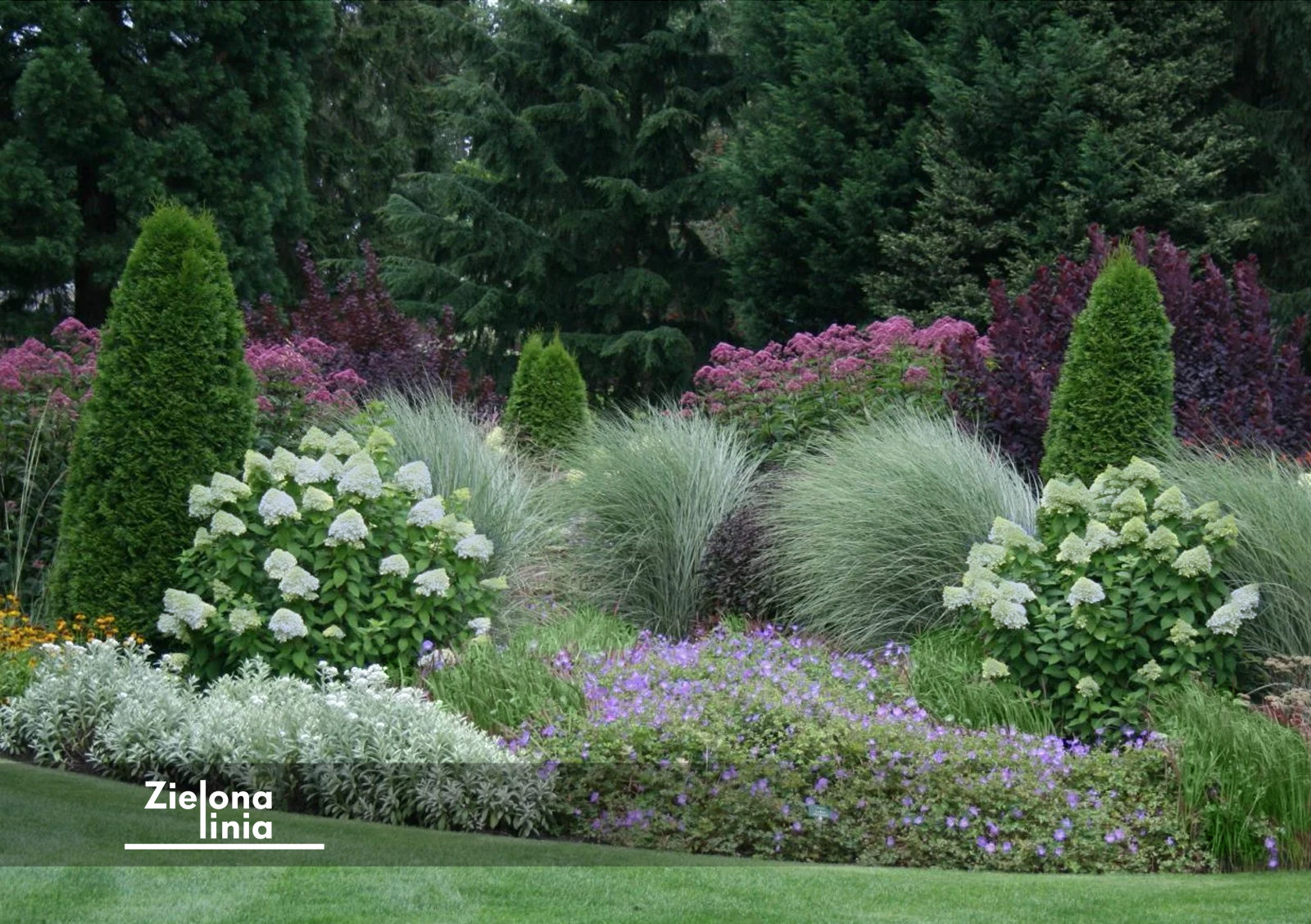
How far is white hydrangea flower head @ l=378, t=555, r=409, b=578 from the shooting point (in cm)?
681

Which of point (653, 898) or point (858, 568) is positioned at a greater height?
point (858, 568)

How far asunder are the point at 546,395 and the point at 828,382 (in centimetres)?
375

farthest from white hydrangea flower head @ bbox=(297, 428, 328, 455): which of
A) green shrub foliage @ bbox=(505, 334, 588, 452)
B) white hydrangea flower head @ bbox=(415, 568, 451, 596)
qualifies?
green shrub foliage @ bbox=(505, 334, 588, 452)

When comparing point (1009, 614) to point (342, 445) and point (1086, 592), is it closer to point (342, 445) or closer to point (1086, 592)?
point (1086, 592)

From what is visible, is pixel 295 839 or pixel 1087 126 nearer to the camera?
pixel 295 839

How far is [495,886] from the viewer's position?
4.33 meters

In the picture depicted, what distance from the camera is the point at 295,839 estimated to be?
15.9 feet

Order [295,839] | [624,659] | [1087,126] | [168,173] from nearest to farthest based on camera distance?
1. [295,839]
2. [624,659]
3. [1087,126]
4. [168,173]

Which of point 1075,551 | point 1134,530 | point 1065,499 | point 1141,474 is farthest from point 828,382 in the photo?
point 1134,530

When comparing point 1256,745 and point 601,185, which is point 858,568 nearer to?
point 1256,745

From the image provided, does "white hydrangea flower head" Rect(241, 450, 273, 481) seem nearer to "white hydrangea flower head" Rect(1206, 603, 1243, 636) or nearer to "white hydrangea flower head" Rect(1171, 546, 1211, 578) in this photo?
"white hydrangea flower head" Rect(1171, 546, 1211, 578)

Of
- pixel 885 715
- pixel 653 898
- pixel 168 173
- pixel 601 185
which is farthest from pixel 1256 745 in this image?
pixel 601 185

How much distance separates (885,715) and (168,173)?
13747 mm

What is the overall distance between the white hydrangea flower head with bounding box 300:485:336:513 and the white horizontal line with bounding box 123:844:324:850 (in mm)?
2238
